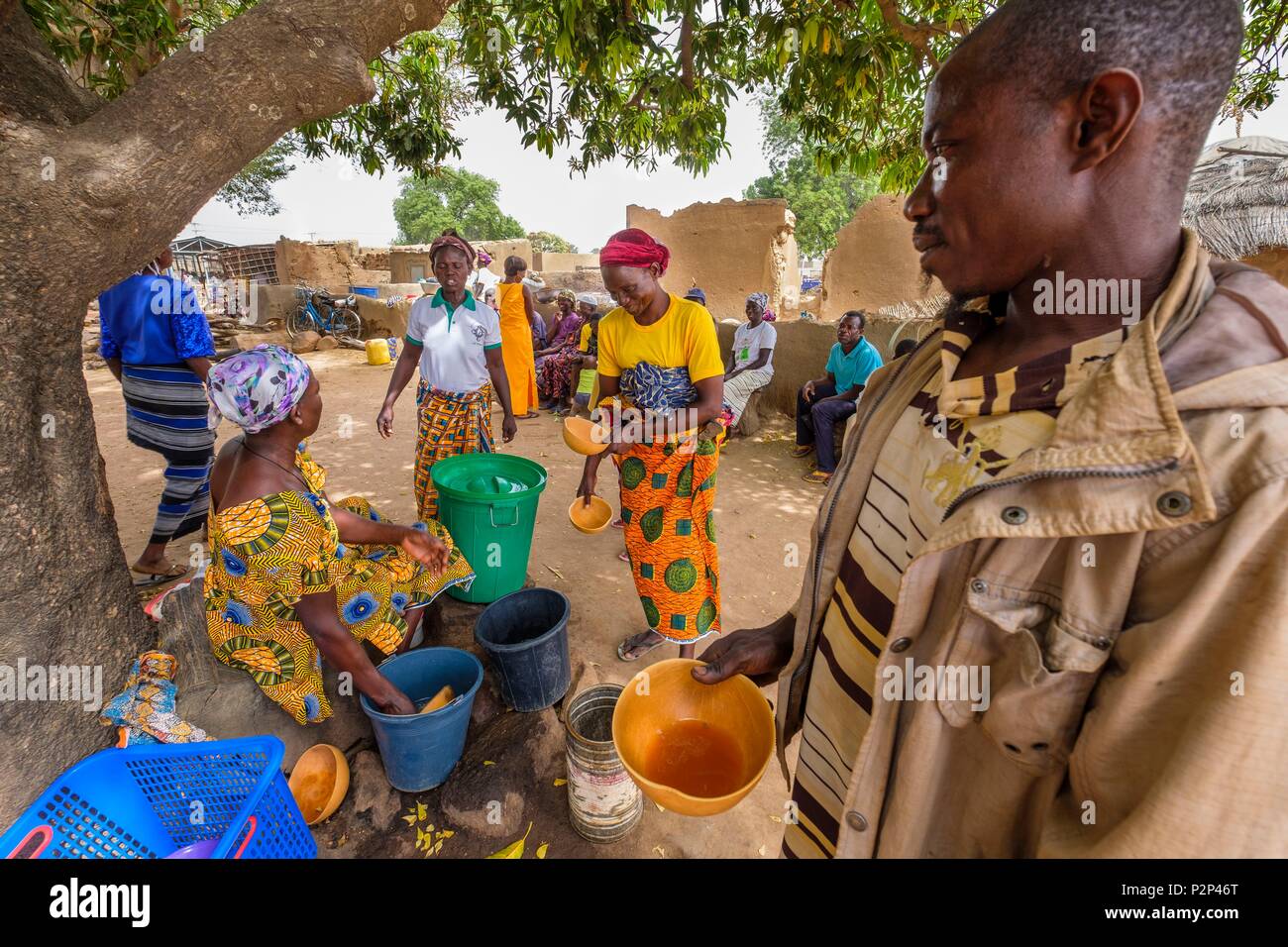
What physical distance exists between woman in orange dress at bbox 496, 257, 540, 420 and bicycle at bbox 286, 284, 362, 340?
7.79 metres

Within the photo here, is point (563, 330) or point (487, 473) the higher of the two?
point (563, 330)

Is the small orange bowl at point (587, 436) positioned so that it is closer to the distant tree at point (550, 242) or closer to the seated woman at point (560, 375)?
the seated woman at point (560, 375)

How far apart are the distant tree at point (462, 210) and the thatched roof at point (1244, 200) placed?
40603 mm

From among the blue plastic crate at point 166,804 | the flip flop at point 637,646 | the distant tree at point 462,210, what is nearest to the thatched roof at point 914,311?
the flip flop at point 637,646

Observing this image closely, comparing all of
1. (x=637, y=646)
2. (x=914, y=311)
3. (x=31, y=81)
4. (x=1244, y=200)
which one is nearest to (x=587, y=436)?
(x=637, y=646)

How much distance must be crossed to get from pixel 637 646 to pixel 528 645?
3.14 feet

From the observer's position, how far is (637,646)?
337 cm

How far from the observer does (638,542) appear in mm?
2961

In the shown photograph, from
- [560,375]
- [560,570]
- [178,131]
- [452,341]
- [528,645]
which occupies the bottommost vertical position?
[560,570]

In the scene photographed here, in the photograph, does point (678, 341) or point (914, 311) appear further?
point (914, 311)

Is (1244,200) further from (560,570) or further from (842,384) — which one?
(560,570)

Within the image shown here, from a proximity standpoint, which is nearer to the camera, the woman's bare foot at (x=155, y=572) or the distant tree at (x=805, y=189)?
the woman's bare foot at (x=155, y=572)

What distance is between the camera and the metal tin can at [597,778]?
7.16 ft

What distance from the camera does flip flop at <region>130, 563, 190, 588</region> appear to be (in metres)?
3.79
